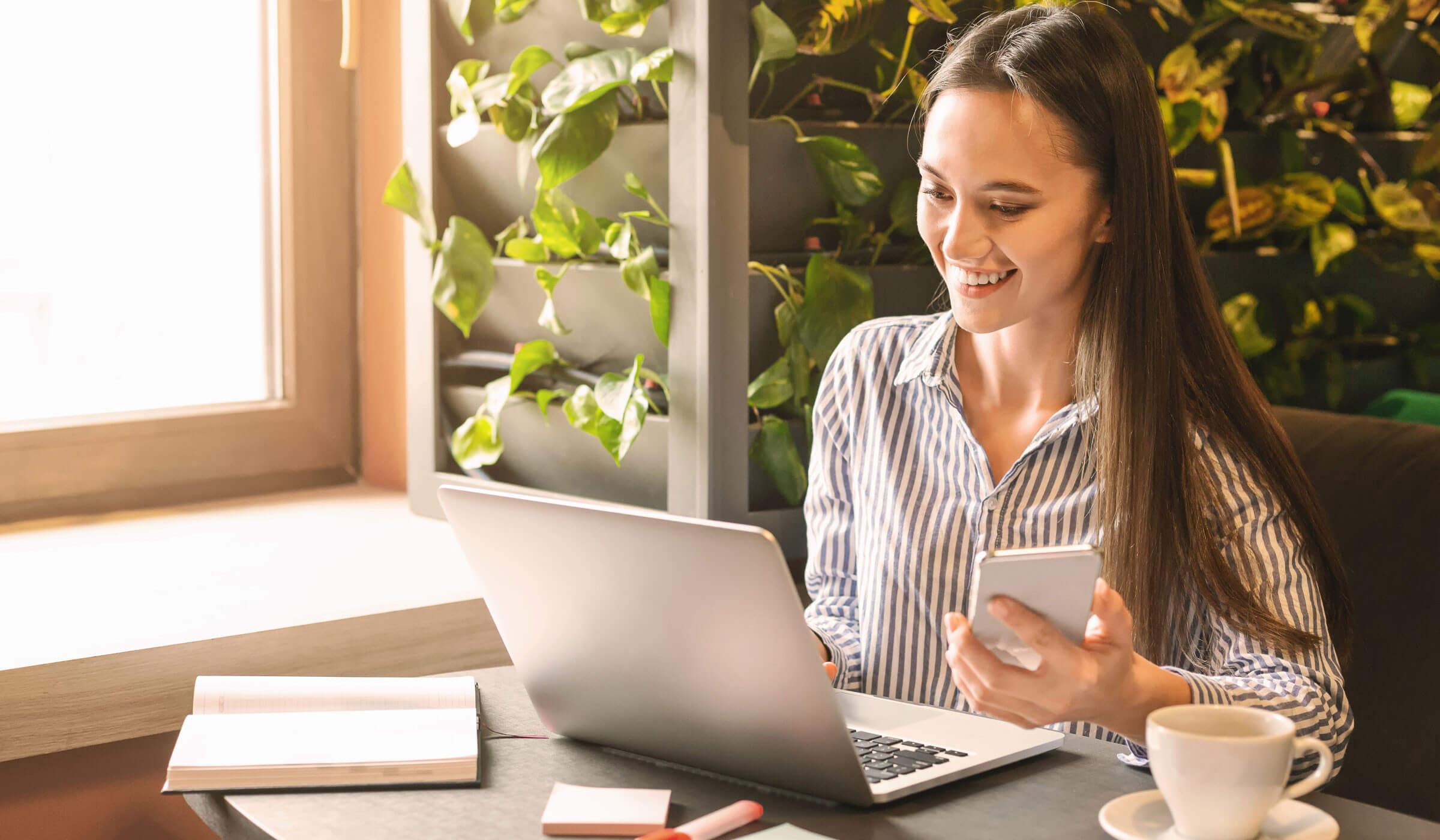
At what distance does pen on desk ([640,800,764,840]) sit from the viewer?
793 mm

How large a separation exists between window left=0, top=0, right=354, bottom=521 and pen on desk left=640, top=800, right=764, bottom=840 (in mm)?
1403

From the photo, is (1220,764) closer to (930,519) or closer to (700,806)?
(700,806)

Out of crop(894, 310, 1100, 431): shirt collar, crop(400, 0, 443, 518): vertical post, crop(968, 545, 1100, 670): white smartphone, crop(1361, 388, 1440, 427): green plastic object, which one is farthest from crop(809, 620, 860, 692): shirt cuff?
crop(1361, 388, 1440, 427): green plastic object

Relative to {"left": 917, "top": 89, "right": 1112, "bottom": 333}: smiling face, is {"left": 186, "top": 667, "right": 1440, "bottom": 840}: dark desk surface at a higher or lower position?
lower

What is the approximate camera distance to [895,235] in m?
1.84

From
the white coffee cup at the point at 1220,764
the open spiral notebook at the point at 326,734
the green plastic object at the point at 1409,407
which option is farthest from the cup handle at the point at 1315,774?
the green plastic object at the point at 1409,407

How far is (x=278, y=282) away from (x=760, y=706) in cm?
149

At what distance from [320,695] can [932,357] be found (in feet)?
2.20

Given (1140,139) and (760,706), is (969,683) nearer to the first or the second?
(760,706)

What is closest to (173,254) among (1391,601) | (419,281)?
(419,281)

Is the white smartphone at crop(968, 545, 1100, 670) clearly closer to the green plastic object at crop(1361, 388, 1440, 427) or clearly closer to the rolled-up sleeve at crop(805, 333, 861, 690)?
the rolled-up sleeve at crop(805, 333, 861, 690)

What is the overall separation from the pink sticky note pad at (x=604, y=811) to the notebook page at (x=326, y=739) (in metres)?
0.09

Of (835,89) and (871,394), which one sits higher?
(835,89)

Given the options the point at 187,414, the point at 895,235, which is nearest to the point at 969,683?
the point at 895,235
